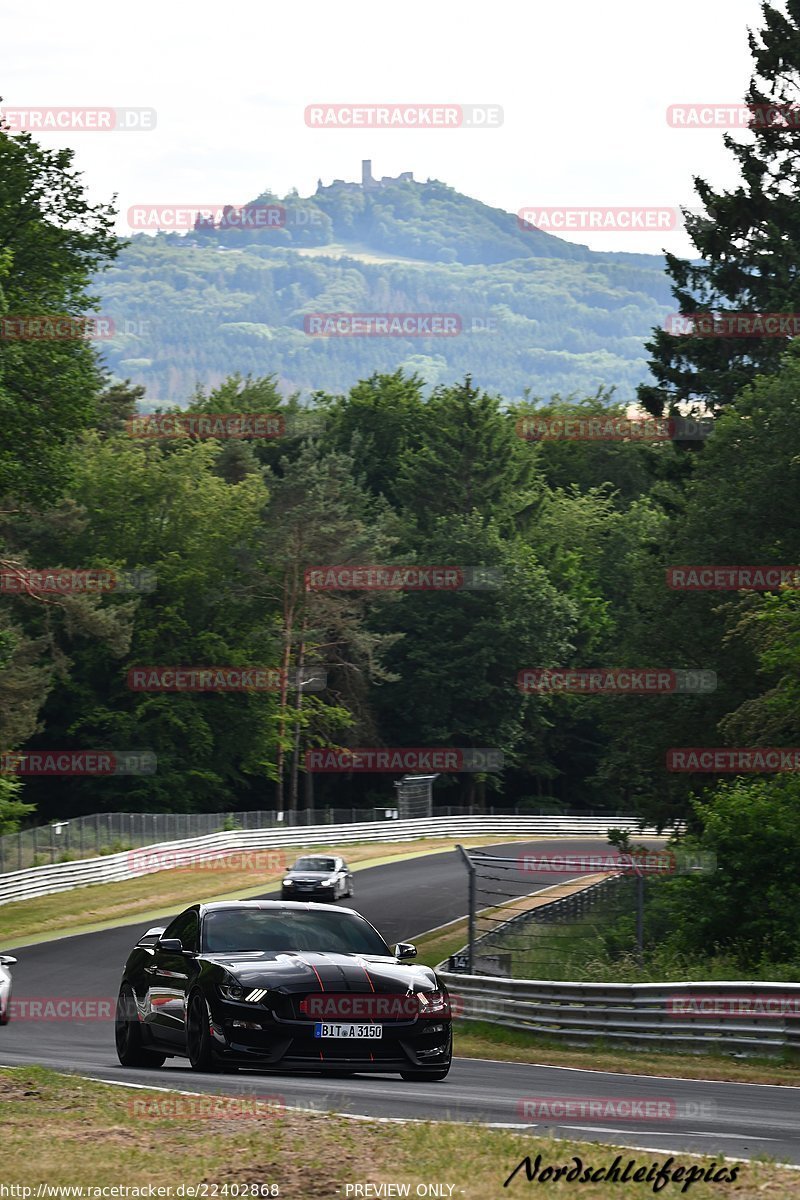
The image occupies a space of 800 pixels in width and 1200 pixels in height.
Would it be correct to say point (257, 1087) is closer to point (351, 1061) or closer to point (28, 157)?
point (351, 1061)

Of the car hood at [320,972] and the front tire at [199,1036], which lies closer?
the car hood at [320,972]

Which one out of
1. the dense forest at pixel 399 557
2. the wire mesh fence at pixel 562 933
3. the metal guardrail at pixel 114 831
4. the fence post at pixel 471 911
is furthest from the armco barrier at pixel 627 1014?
the metal guardrail at pixel 114 831

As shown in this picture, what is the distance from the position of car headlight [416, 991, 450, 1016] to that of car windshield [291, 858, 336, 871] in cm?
3418

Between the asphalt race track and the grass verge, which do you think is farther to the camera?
the asphalt race track

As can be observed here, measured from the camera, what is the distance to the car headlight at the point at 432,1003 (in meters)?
13.0

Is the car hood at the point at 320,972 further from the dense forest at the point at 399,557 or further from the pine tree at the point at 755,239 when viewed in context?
the pine tree at the point at 755,239

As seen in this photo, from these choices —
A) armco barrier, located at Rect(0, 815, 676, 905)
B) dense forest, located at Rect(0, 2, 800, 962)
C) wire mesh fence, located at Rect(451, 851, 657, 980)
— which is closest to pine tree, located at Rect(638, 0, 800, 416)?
dense forest, located at Rect(0, 2, 800, 962)

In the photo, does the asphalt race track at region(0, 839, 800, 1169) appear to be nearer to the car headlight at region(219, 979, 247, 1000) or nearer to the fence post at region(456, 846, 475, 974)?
the car headlight at region(219, 979, 247, 1000)

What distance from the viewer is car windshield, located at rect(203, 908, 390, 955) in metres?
13.6

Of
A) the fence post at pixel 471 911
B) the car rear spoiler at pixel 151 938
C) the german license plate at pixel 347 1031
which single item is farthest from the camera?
the fence post at pixel 471 911

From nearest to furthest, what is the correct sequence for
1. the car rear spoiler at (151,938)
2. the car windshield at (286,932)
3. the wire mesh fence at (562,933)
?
1. the car windshield at (286,932)
2. the car rear spoiler at (151,938)
3. the wire mesh fence at (562,933)

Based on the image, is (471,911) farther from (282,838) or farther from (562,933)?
(282,838)

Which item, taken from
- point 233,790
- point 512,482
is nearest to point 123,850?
point 233,790

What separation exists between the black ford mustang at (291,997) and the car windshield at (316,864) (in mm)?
33060
